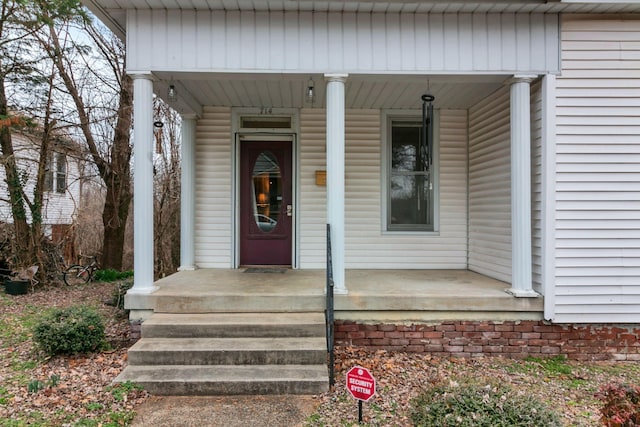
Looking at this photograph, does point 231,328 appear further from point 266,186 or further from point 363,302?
point 266,186

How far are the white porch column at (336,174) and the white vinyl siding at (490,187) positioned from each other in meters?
2.26

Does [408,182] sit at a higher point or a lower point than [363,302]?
higher

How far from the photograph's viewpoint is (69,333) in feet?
12.0

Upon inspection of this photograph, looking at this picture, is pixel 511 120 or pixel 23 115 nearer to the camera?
pixel 511 120

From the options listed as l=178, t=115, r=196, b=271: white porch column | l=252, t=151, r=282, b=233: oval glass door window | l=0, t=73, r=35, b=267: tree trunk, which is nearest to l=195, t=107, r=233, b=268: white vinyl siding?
l=178, t=115, r=196, b=271: white porch column

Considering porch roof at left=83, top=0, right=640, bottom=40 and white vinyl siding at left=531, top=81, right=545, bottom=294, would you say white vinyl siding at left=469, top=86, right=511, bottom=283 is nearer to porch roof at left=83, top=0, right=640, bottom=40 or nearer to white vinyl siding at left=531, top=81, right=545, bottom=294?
white vinyl siding at left=531, top=81, right=545, bottom=294

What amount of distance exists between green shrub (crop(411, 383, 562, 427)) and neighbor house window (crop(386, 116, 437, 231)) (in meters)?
3.68

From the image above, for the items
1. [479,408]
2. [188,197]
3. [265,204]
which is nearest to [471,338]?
[479,408]

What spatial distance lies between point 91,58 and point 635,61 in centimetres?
953

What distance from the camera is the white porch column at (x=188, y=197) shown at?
18.1 feet

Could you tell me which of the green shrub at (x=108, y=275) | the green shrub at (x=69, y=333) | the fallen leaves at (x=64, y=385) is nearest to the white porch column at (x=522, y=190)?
the fallen leaves at (x=64, y=385)

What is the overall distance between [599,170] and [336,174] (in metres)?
2.88

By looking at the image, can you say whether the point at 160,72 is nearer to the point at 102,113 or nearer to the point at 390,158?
the point at 390,158

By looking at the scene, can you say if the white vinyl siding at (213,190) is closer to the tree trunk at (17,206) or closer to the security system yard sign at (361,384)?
the security system yard sign at (361,384)
